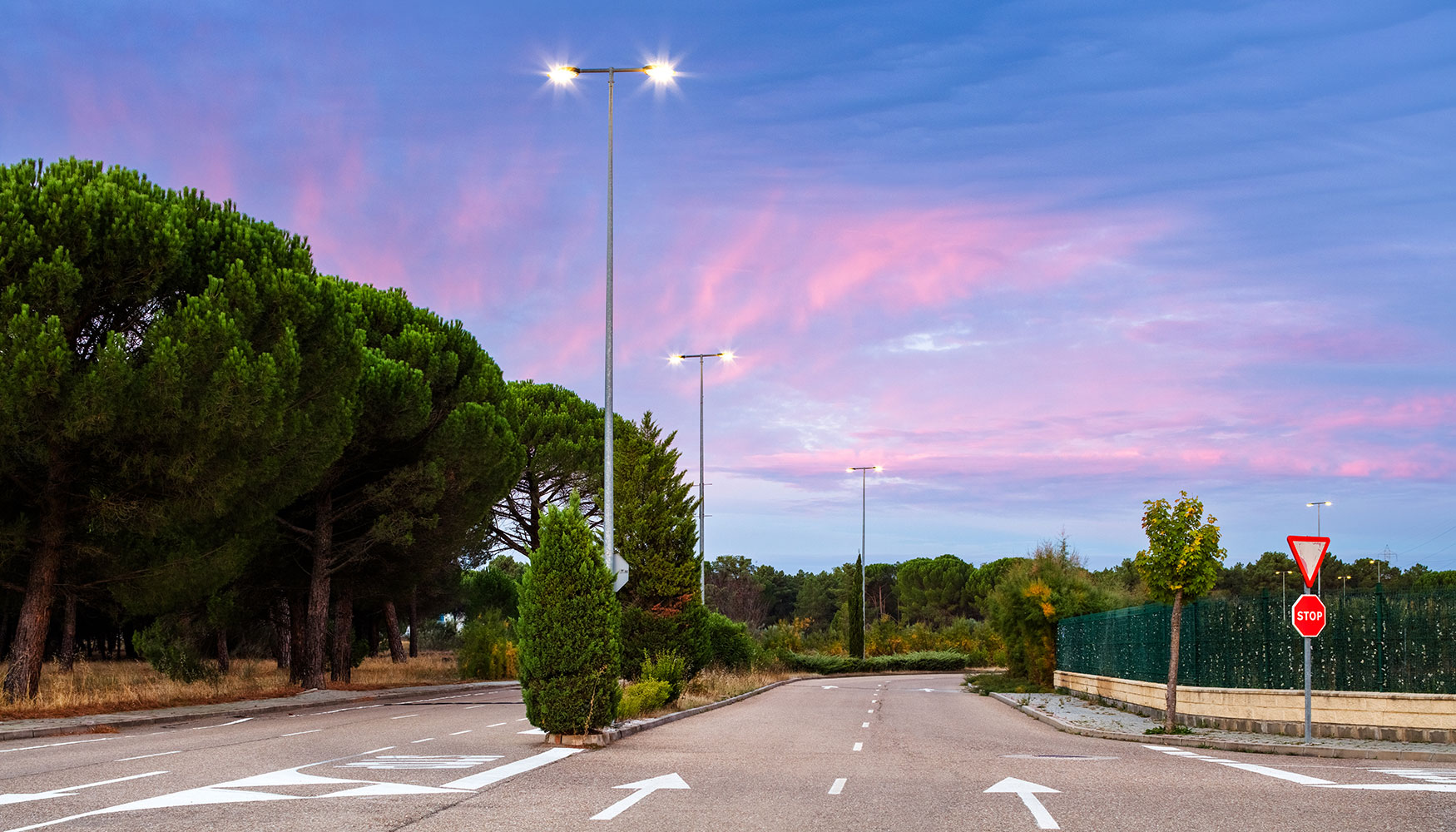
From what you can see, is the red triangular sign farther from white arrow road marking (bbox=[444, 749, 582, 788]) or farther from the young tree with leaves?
white arrow road marking (bbox=[444, 749, 582, 788])

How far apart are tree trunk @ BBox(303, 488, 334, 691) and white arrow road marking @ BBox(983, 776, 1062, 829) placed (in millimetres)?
26292

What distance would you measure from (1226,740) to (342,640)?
30.1 metres

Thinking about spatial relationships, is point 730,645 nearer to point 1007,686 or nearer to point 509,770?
point 1007,686

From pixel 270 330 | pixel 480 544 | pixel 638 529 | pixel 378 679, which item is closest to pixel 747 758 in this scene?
pixel 638 529

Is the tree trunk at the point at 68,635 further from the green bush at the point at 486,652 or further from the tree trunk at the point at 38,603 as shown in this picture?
the tree trunk at the point at 38,603

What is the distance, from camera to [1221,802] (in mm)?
10867

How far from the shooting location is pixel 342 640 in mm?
39625

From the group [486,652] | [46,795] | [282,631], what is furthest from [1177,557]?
[282,631]

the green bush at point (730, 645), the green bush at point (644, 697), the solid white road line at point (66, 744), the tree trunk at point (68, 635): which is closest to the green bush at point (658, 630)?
the green bush at point (644, 697)

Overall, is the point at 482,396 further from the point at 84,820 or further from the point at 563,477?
the point at 84,820

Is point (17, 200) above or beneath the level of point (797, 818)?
above

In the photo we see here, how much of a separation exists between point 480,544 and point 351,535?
17.6 m

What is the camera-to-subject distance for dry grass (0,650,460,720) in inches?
917

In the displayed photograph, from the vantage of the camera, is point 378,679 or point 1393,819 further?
point 378,679
